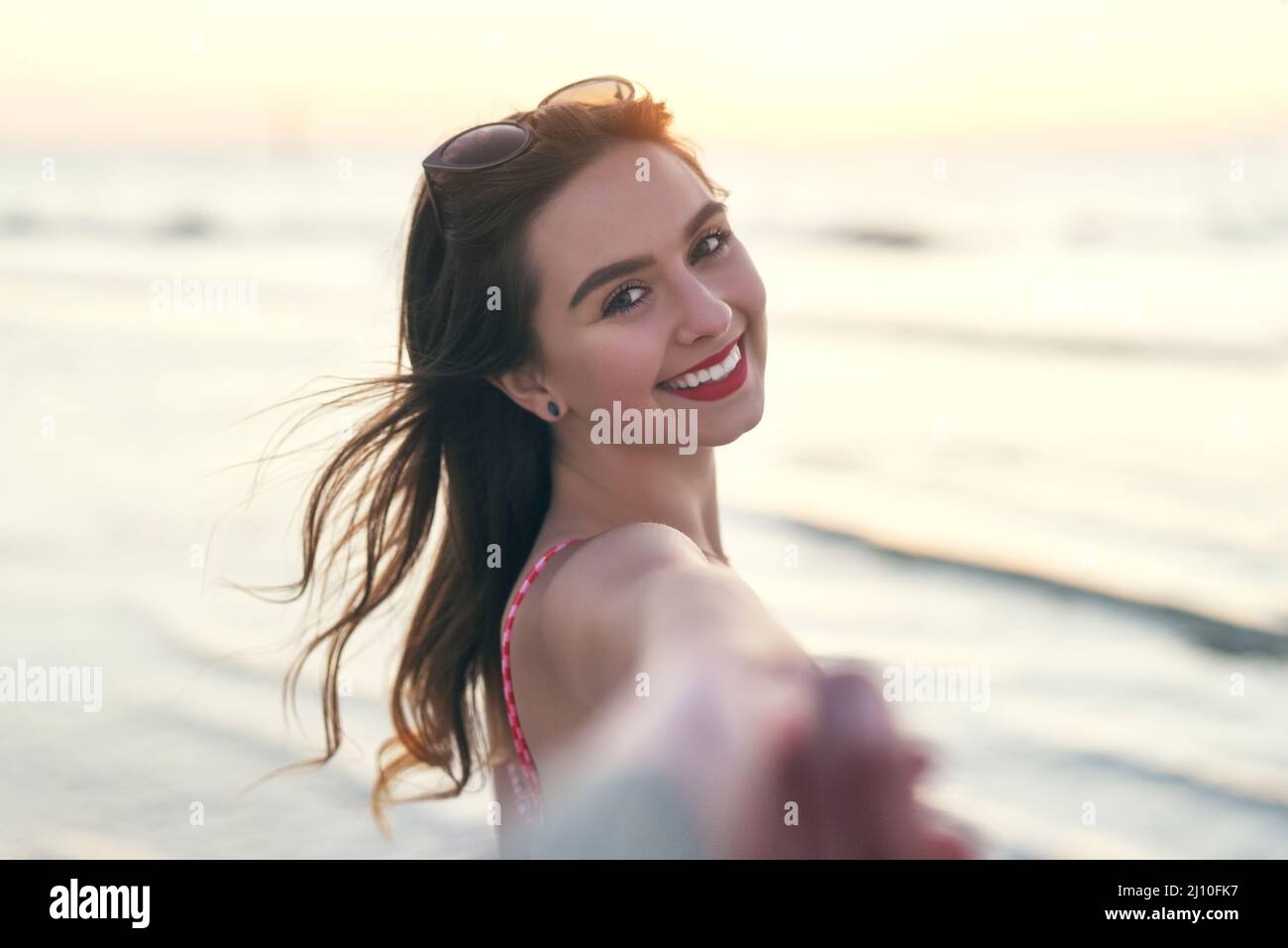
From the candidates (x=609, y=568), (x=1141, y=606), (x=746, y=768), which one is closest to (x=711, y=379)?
(x=609, y=568)

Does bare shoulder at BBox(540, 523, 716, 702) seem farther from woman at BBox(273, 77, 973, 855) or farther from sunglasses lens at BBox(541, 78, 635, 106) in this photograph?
sunglasses lens at BBox(541, 78, 635, 106)

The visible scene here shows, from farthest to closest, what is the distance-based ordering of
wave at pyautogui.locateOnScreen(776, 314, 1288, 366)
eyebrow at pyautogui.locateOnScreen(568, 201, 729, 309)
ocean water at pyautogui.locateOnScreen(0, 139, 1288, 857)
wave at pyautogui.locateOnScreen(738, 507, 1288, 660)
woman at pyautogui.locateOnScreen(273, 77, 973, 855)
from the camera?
wave at pyautogui.locateOnScreen(776, 314, 1288, 366)
wave at pyautogui.locateOnScreen(738, 507, 1288, 660)
ocean water at pyautogui.locateOnScreen(0, 139, 1288, 857)
eyebrow at pyautogui.locateOnScreen(568, 201, 729, 309)
woman at pyautogui.locateOnScreen(273, 77, 973, 855)

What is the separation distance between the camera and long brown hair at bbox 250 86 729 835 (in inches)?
112

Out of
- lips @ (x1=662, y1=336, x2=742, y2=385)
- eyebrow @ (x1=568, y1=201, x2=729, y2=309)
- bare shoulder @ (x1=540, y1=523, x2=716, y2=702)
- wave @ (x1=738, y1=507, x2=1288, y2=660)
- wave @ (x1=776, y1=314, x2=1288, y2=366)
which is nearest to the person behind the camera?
bare shoulder @ (x1=540, y1=523, x2=716, y2=702)

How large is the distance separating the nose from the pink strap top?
1.58ft

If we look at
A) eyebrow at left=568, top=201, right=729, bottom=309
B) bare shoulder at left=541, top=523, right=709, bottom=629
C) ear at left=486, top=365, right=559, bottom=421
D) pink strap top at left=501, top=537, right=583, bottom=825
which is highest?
eyebrow at left=568, top=201, right=729, bottom=309

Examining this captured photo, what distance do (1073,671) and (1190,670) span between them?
54cm

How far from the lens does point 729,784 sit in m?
1.79

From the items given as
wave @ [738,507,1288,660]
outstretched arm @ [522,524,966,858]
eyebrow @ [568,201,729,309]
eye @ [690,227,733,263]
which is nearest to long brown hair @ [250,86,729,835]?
eyebrow @ [568,201,729,309]

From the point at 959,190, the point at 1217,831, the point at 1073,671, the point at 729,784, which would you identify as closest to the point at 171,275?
the point at 959,190

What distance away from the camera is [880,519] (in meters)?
8.53

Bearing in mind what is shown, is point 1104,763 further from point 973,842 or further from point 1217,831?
point 973,842

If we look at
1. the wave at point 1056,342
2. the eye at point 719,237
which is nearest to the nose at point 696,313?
the eye at point 719,237

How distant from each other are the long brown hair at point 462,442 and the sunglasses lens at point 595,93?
0.15 ft
